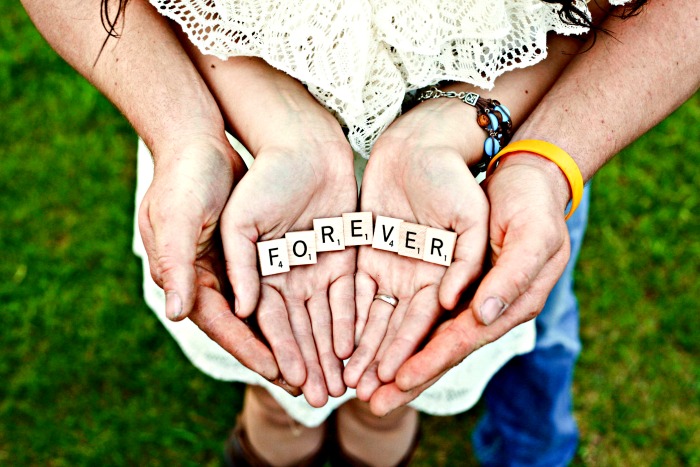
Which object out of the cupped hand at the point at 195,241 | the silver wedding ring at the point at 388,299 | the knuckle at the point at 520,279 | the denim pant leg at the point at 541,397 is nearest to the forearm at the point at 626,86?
the knuckle at the point at 520,279

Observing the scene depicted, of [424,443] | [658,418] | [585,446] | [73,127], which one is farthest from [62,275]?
[658,418]

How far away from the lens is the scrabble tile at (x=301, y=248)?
77.2 inches

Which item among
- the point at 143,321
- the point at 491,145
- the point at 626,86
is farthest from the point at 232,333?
the point at 143,321

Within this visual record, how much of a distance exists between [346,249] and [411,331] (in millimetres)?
334

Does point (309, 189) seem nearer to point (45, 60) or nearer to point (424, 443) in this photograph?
point (424, 443)

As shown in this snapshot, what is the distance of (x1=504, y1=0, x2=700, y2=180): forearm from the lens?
76.9 inches

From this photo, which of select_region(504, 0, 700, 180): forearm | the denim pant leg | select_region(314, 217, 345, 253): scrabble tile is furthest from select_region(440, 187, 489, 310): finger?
the denim pant leg

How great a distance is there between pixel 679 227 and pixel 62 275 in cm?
319

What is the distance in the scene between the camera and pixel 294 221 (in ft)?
6.65

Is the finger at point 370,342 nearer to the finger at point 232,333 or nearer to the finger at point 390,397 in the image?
the finger at point 390,397

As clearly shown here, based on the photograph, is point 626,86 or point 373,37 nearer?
point 373,37

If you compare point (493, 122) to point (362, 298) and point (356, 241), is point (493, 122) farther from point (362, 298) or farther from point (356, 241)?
point (362, 298)

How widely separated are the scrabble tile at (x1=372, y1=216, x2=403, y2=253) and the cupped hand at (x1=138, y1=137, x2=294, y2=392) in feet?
1.39

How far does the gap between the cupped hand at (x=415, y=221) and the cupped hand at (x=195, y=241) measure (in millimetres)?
269
